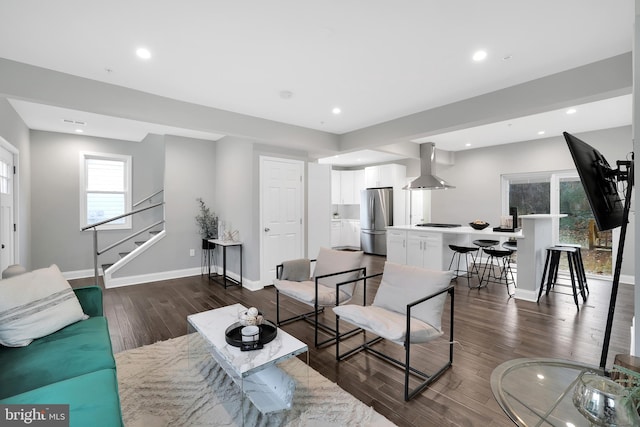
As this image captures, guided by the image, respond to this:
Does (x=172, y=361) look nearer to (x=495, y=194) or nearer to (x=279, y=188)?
(x=279, y=188)

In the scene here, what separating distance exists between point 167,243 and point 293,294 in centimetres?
337

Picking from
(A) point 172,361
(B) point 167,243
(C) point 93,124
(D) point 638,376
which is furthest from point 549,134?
(C) point 93,124

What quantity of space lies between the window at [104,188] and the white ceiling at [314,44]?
3278 millimetres

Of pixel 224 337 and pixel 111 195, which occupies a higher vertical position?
pixel 111 195

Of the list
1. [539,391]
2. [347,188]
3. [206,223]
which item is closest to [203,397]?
[539,391]

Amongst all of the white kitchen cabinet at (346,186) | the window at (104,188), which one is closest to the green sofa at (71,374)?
the window at (104,188)

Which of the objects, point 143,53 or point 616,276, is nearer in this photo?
point 616,276

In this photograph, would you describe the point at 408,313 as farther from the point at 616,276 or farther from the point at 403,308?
the point at 616,276

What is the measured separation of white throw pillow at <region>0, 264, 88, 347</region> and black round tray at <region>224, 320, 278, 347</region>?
1.13 metres

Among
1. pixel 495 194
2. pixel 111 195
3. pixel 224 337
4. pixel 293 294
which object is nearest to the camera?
pixel 224 337

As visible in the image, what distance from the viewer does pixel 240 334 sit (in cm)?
209

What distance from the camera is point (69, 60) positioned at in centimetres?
260

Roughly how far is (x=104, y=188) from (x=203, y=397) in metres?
5.16

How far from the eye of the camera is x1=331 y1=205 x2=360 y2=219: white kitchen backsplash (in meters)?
9.34
